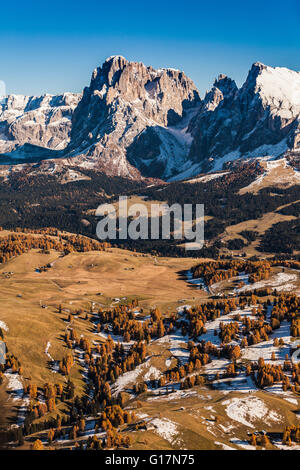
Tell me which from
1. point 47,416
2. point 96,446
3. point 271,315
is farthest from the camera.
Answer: point 271,315

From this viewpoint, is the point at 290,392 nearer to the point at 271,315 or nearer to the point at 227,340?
the point at 227,340

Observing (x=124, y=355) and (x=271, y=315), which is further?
(x=271, y=315)

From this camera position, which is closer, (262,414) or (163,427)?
(163,427)

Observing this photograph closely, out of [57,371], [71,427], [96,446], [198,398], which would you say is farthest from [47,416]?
[198,398]

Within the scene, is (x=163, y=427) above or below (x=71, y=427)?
above

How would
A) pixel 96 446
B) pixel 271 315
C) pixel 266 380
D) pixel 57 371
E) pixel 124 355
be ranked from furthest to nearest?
pixel 271 315 < pixel 124 355 < pixel 57 371 < pixel 266 380 < pixel 96 446

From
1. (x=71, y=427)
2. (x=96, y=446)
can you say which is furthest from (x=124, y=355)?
(x=96, y=446)
